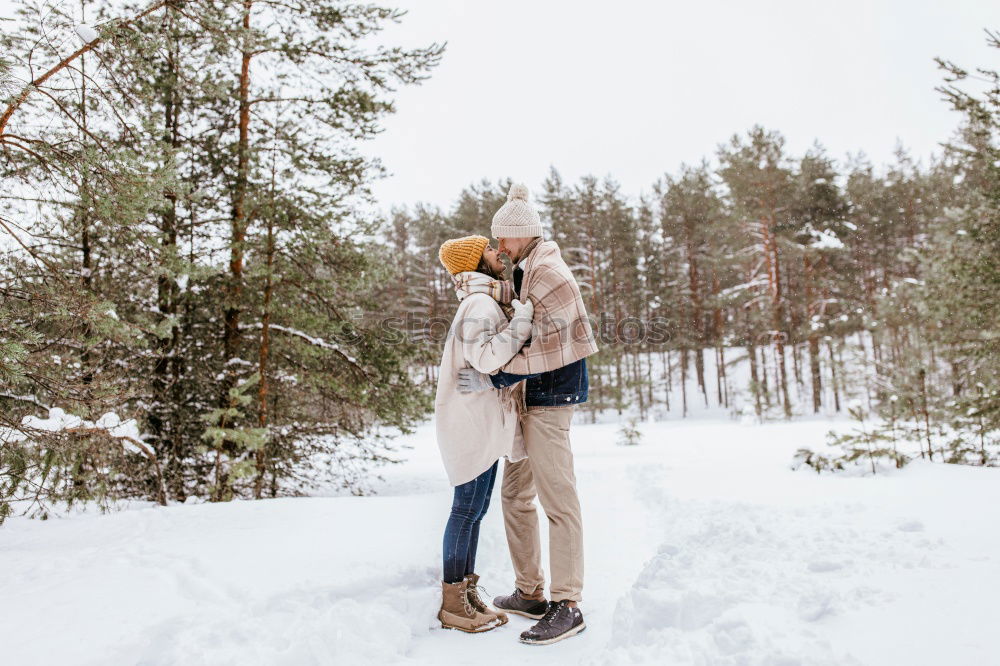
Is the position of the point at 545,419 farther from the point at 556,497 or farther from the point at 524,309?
the point at 524,309

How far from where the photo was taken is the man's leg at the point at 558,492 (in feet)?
9.96

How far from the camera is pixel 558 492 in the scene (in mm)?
3082

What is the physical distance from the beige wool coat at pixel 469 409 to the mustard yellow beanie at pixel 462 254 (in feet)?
0.32

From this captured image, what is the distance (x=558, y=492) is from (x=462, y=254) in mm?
1453

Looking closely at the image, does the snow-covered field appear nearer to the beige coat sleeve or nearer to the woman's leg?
the woman's leg

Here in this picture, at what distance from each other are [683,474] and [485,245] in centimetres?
556

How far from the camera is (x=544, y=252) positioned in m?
3.19

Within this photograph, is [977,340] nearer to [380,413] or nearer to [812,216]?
[380,413]

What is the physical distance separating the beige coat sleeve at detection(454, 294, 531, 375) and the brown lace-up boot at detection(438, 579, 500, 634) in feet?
4.14

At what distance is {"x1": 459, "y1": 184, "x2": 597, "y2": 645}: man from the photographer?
117 inches

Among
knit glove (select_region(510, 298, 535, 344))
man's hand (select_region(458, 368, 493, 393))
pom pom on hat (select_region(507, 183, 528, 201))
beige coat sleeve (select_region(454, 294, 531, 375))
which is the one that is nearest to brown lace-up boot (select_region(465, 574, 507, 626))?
man's hand (select_region(458, 368, 493, 393))

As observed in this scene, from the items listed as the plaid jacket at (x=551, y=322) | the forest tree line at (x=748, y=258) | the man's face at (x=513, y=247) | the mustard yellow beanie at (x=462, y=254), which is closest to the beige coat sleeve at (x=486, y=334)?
the plaid jacket at (x=551, y=322)

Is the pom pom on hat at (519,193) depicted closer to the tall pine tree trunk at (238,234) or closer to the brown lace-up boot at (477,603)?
the brown lace-up boot at (477,603)

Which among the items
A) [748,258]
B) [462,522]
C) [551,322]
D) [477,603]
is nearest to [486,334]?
[551,322]
